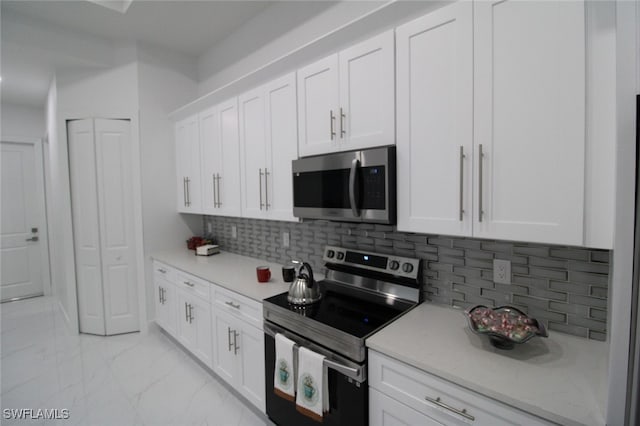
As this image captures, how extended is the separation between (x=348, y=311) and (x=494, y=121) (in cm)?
113

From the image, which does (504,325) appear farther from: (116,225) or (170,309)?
(116,225)

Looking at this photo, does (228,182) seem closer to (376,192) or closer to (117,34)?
(376,192)

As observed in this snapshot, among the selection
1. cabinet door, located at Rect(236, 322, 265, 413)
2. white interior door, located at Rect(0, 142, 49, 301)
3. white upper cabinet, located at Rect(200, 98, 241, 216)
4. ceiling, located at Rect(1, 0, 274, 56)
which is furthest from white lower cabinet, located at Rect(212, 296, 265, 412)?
white interior door, located at Rect(0, 142, 49, 301)

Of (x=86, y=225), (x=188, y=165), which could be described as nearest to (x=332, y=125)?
(x=188, y=165)

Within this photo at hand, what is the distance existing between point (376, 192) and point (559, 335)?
1010 millimetres

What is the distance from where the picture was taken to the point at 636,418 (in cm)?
76

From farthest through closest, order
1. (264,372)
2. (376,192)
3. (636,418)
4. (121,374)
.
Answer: (121,374)
(264,372)
(376,192)
(636,418)

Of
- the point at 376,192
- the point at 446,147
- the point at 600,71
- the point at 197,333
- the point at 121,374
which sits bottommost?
the point at 121,374

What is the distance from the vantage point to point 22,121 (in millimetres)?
4457

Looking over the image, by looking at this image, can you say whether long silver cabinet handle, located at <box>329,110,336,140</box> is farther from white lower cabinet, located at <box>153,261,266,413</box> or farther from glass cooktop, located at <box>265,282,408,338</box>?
white lower cabinet, located at <box>153,261,266,413</box>

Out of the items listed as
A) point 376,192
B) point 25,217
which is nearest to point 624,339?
point 376,192

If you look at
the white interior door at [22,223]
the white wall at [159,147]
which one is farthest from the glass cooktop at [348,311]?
the white interior door at [22,223]

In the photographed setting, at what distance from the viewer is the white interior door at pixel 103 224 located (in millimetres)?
3217

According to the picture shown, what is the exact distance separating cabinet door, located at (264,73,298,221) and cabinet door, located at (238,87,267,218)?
0.22 ft
